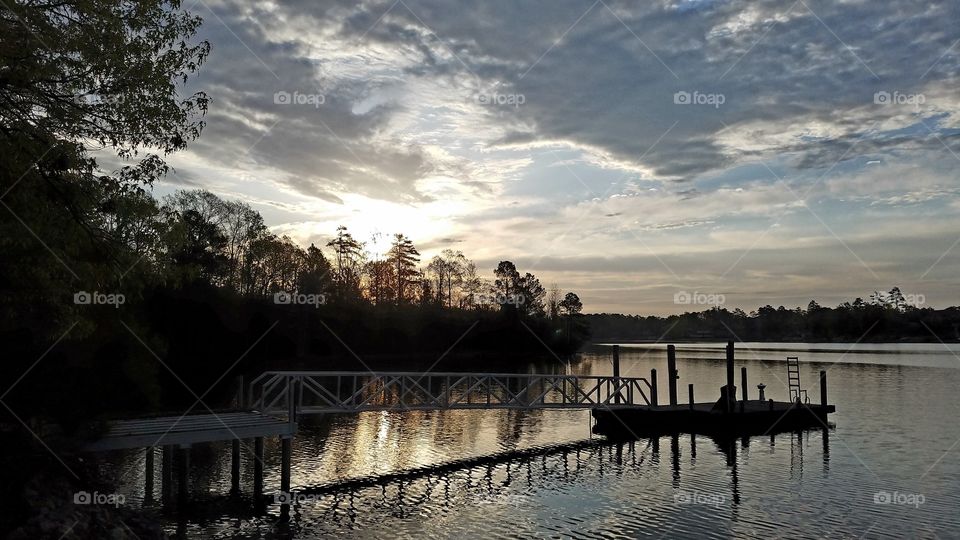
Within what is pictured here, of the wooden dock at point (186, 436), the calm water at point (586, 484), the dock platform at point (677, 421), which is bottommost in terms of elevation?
the calm water at point (586, 484)

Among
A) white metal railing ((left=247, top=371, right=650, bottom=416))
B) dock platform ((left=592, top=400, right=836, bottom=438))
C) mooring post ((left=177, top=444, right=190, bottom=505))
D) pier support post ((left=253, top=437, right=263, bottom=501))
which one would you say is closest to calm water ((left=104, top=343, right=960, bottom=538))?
pier support post ((left=253, top=437, right=263, bottom=501))

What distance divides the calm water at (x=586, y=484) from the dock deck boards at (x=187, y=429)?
1.93 metres

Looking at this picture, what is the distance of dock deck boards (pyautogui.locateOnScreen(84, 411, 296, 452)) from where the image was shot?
56.6ft

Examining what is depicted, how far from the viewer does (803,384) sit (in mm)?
60719

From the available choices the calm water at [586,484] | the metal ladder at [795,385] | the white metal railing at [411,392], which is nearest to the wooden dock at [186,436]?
the calm water at [586,484]

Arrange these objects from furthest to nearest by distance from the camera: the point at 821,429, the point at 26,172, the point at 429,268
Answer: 1. the point at 429,268
2. the point at 821,429
3. the point at 26,172

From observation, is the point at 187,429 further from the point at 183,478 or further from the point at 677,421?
the point at 677,421

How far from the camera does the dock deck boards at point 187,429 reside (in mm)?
17250

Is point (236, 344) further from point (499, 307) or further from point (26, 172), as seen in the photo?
point (499, 307)

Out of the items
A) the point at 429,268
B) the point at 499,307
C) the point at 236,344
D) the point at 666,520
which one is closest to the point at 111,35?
the point at 666,520

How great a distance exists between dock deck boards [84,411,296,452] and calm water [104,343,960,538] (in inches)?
75.8

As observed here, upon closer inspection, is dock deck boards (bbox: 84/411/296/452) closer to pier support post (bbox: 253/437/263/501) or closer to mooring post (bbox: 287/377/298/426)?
mooring post (bbox: 287/377/298/426)

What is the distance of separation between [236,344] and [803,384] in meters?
51.8

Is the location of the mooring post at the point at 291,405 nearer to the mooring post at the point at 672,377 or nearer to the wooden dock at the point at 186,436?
the wooden dock at the point at 186,436
